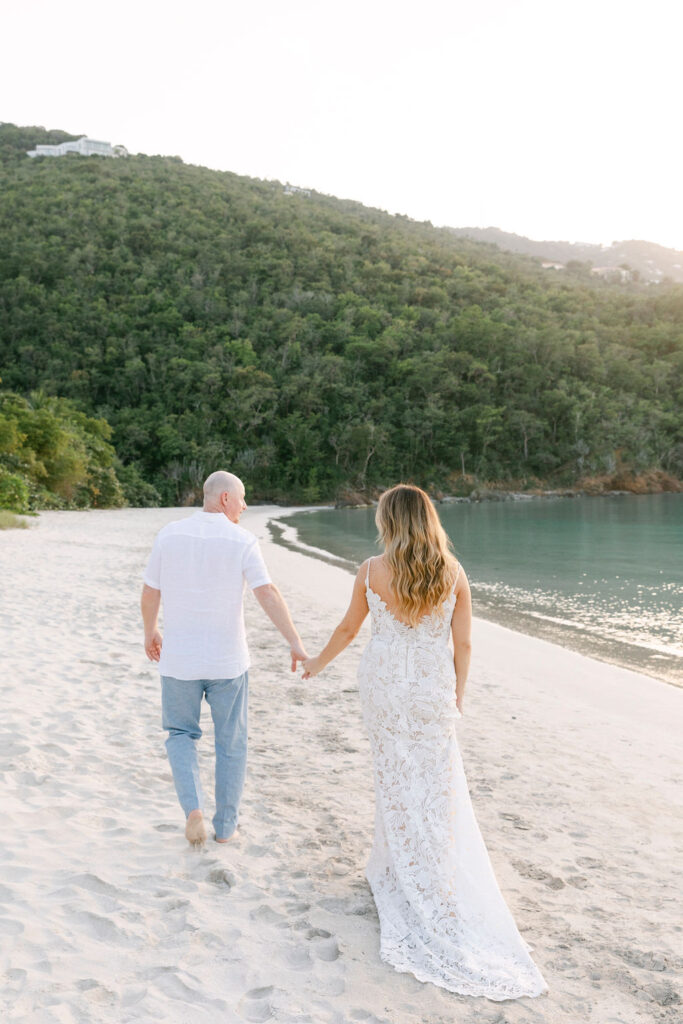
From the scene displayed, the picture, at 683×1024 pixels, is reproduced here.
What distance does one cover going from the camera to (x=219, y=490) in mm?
3303

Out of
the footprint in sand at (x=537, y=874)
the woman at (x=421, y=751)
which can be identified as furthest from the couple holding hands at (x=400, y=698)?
the footprint in sand at (x=537, y=874)

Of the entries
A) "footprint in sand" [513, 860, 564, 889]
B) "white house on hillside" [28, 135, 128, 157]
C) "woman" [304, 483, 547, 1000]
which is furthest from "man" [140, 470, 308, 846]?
"white house on hillside" [28, 135, 128, 157]

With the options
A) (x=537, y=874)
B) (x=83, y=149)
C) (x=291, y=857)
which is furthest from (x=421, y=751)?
(x=83, y=149)

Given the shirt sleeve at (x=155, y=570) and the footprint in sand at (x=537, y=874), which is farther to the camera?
the footprint in sand at (x=537, y=874)

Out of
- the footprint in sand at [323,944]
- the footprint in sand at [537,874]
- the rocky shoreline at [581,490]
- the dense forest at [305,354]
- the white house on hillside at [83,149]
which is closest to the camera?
the footprint in sand at [323,944]

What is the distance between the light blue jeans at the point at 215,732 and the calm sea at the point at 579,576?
21.7 feet

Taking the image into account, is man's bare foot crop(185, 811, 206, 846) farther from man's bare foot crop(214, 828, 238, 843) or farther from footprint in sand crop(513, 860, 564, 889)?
footprint in sand crop(513, 860, 564, 889)

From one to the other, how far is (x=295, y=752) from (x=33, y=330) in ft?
239

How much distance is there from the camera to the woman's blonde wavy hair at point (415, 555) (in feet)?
9.27

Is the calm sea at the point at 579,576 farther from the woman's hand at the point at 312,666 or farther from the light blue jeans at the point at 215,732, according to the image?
the light blue jeans at the point at 215,732

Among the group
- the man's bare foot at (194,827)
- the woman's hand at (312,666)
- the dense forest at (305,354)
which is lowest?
the man's bare foot at (194,827)

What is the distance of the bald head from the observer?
3.30m

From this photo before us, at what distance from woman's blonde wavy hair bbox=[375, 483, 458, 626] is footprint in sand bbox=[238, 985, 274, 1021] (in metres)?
1.36

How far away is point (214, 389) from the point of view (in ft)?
216
